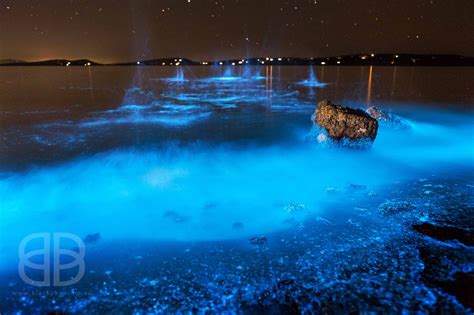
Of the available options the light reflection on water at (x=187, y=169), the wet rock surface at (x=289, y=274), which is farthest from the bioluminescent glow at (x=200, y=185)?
the wet rock surface at (x=289, y=274)

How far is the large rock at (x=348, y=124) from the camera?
12.2 metres

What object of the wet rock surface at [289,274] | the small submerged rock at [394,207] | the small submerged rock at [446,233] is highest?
the small submerged rock at [394,207]

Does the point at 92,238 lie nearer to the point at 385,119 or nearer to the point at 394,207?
the point at 394,207

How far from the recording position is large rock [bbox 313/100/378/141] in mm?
12188

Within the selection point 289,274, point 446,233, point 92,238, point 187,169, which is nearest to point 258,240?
point 289,274

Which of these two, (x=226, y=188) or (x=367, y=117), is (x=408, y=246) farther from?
(x=367, y=117)

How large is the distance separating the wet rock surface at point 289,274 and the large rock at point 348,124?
5.96 meters

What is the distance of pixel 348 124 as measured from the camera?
12.2 meters

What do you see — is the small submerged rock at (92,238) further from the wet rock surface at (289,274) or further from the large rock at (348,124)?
the large rock at (348,124)

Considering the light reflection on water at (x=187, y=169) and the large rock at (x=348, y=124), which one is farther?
the large rock at (x=348, y=124)

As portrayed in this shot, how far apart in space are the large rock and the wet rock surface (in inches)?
235

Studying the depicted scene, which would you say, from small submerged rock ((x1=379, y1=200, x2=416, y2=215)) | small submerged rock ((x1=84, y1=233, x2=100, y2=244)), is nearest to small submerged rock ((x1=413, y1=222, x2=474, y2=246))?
small submerged rock ((x1=379, y1=200, x2=416, y2=215))

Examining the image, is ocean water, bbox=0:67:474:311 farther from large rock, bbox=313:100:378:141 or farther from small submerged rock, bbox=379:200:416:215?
large rock, bbox=313:100:378:141

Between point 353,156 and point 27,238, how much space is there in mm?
9474
